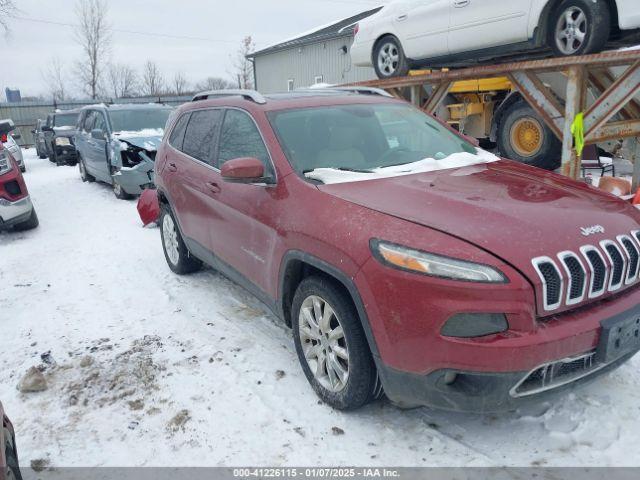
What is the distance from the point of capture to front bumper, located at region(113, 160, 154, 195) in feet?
30.1

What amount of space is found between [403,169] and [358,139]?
1.54ft

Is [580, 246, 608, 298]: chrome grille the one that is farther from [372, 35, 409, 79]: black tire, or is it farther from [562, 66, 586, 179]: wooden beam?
[372, 35, 409, 79]: black tire

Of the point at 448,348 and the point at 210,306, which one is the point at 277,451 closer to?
the point at 448,348

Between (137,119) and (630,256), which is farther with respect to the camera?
(137,119)

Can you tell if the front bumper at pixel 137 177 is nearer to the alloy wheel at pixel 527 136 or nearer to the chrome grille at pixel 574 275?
the alloy wheel at pixel 527 136

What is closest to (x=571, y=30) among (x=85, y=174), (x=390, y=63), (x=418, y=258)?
(x=390, y=63)

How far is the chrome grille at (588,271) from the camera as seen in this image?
7.37 ft

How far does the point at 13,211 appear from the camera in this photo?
711cm

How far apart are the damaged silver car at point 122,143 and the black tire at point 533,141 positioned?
6175 millimetres

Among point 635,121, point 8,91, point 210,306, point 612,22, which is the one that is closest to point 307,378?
point 210,306

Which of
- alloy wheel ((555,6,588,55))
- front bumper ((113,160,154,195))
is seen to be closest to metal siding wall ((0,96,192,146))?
front bumper ((113,160,154,195))

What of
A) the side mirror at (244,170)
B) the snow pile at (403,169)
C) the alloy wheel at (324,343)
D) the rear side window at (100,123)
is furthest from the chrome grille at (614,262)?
the rear side window at (100,123)

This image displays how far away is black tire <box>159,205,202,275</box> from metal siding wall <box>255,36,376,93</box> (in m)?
17.4

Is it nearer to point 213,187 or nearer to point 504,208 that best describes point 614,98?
point 504,208
